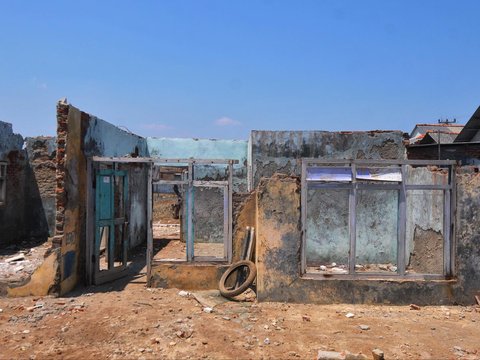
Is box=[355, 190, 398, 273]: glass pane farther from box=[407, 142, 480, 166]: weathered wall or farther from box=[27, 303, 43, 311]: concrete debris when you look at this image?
box=[27, 303, 43, 311]: concrete debris

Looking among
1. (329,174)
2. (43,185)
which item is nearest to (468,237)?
(329,174)

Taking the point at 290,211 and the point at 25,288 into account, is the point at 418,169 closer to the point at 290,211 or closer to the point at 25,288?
the point at 290,211

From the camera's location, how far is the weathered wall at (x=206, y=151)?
12609mm

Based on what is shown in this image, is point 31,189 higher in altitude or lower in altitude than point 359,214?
higher

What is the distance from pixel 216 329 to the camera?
5.40 m

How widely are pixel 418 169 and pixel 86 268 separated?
7347mm

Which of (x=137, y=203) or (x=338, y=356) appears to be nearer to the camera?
(x=338, y=356)

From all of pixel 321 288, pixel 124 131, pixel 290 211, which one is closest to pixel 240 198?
pixel 290 211

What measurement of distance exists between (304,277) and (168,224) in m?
12.9

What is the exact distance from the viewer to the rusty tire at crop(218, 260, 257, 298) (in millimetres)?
6750

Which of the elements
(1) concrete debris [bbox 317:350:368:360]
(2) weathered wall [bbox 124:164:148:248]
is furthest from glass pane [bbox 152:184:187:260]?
(1) concrete debris [bbox 317:350:368:360]

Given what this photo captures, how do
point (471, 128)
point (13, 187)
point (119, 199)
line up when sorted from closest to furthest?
point (119, 199) < point (13, 187) < point (471, 128)

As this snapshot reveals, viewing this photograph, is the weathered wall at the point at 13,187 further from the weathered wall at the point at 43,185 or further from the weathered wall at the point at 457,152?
the weathered wall at the point at 457,152

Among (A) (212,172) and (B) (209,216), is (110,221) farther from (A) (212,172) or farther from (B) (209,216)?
(A) (212,172)
